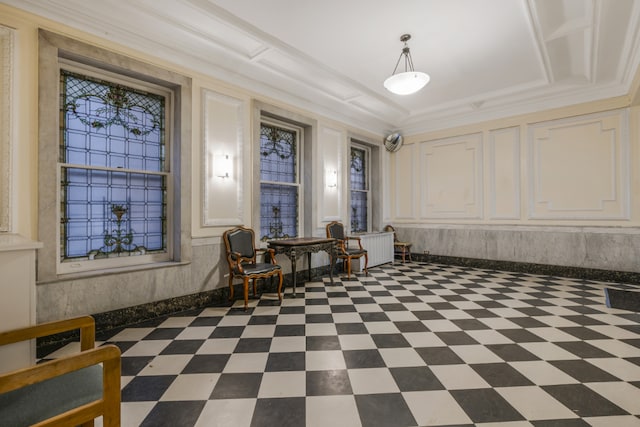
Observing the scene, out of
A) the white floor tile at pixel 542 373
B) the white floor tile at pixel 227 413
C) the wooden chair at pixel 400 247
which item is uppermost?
the wooden chair at pixel 400 247

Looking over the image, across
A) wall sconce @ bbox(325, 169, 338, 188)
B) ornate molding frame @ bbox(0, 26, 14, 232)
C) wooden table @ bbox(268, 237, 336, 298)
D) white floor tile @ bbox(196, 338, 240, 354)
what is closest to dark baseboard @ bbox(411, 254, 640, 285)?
wall sconce @ bbox(325, 169, 338, 188)

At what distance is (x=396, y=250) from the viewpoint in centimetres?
729

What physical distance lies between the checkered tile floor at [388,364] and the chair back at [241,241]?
702 mm

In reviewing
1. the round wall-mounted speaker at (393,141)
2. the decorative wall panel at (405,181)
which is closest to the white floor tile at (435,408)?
the decorative wall panel at (405,181)

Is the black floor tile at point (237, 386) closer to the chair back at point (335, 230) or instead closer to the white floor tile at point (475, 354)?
the white floor tile at point (475, 354)

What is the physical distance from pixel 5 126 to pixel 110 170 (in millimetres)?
888

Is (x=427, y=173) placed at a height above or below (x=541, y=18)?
below

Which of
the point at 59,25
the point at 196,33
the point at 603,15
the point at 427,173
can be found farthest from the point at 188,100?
the point at 427,173

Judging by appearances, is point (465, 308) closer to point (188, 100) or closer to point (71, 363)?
point (71, 363)

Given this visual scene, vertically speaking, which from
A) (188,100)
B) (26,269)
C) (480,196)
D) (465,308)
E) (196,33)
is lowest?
(465,308)

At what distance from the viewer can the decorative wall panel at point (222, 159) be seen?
4.03 meters

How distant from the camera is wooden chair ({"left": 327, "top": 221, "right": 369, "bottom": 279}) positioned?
536cm

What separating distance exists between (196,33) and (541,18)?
3.89 meters

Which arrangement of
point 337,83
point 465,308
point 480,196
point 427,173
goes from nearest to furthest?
point 465,308
point 337,83
point 480,196
point 427,173
